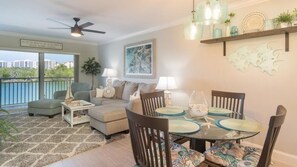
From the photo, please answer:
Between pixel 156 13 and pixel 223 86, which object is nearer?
pixel 223 86

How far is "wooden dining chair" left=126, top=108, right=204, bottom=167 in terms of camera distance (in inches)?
41.4

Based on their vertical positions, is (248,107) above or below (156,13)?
below

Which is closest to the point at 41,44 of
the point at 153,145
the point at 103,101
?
the point at 103,101

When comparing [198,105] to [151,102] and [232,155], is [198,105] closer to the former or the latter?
[232,155]

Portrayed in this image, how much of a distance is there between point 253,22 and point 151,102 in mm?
1919

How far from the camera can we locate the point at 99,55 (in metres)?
6.51

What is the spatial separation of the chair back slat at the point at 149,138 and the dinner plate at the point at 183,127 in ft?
0.78

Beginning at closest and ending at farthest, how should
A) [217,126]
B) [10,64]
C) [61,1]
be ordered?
[217,126]
[61,1]
[10,64]

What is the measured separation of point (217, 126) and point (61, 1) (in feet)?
9.18

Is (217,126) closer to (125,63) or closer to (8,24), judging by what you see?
(125,63)

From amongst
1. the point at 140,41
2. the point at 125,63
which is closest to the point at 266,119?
the point at 140,41

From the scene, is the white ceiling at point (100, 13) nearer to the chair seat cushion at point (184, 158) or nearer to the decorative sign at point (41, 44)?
the decorative sign at point (41, 44)

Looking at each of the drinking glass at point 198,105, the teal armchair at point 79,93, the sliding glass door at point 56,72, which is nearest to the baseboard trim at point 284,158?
the drinking glass at point 198,105

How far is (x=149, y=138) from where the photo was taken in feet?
3.66
